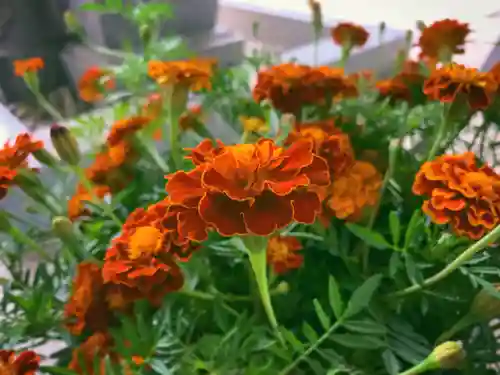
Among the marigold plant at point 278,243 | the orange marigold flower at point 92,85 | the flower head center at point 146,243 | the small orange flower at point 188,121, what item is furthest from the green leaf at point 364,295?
the orange marigold flower at point 92,85

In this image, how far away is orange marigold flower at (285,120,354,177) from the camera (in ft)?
1.12

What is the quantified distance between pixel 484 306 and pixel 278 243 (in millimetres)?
113

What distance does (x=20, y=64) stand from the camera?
0.52 metres

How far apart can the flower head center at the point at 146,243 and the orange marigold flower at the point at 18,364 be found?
75 millimetres

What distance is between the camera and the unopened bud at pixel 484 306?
32 cm

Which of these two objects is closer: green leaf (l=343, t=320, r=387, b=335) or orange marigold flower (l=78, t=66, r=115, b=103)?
green leaf (l=343, t=320, r=387, b=335)

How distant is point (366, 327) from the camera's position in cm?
32

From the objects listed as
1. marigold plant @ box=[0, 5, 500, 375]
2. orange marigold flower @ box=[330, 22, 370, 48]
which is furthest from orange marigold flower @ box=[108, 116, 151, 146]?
orange marigold flower @ box=[330, 22, 370, 48]

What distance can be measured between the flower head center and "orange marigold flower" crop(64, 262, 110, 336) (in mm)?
39

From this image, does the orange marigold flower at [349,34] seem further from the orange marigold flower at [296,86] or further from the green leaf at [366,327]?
the green leaf at [366,327]

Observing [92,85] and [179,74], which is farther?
[92,85]

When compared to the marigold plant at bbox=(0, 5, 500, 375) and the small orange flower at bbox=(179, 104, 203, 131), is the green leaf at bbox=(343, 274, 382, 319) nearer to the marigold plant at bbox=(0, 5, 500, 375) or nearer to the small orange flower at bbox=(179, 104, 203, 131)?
the marigold plant at bbox=(0, 5, 500, 375)

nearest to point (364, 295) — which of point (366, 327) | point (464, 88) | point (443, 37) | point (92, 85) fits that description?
point (366, 327)

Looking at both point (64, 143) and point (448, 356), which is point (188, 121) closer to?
point (64, 143)
